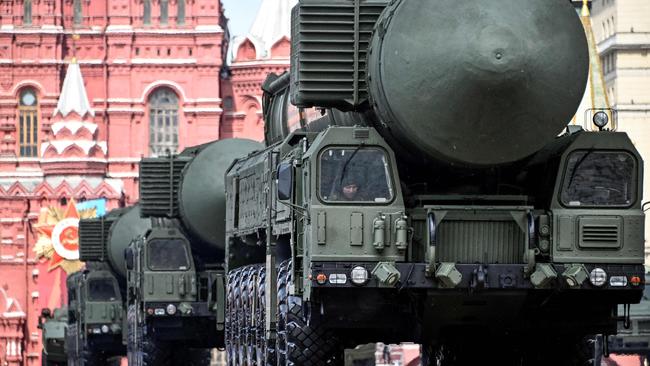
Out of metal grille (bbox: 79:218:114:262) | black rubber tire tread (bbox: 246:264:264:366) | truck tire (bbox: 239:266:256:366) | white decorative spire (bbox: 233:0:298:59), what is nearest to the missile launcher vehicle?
black rubber tire tread (bbox: 246:264:264:366)

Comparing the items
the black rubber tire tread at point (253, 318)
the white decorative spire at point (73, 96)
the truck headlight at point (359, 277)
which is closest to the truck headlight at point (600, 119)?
the truck headlight at point (359, 277)

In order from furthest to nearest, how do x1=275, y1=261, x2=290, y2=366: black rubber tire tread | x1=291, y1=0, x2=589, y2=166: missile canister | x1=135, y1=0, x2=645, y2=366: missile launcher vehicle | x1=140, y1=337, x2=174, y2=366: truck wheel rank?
x1=140, y1=337, x2=174, y2=366: truck wheel → x1=275, y1=261, x2=290, y2=366: black rubber tire tread → x1=135, y1=0, x2=645, y2=366: missile launcher vehicle → x1=291, y1=0, x2=589, y2=166: missile canister

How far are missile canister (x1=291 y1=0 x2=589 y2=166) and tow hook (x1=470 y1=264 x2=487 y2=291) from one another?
0.90 metres

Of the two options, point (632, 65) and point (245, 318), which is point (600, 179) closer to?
point (245, 318)

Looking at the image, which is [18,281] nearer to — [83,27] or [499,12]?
[83,27]

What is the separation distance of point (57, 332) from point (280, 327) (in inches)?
1395

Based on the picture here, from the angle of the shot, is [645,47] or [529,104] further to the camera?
[645,47]

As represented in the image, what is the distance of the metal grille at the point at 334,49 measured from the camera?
1762 cm

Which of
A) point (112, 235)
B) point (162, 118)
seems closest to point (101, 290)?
point (112, 235)

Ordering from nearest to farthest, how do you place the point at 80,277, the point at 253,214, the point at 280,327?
the point at 280,327
the point at 253,214
the point at 80,277

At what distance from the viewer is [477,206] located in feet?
56.5

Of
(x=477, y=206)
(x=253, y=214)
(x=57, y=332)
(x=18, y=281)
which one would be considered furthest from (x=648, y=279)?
(x=18, y=281)

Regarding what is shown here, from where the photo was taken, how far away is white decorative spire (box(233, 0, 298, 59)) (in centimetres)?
9962

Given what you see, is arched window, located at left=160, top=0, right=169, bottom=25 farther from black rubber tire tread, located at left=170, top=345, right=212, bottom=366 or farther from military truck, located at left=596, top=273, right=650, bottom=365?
military truck, located at left=596, top=273, right=650, bottom=365
